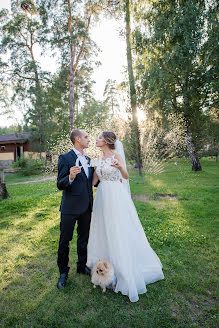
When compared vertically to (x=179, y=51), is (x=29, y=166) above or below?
below

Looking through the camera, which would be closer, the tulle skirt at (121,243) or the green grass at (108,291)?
the green grass at (108,291)

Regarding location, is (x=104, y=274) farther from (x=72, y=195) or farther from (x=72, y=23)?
(x=72, y=23)

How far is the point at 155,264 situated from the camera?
3.59 m

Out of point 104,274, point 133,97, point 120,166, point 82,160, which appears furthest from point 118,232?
point 133,97

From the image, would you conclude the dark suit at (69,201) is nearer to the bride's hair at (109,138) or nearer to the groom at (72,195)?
the groom at (72,195)

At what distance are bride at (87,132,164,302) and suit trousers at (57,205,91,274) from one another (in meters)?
0.10

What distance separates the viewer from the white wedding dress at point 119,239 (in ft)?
10.4

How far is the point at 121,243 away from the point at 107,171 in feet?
3.87

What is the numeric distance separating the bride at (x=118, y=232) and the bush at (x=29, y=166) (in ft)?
71.3

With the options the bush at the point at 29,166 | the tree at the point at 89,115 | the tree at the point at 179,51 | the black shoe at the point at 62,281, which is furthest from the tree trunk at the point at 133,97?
the black shoe at the point at 62,281

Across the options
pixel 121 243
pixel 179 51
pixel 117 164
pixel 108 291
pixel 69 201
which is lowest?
pixel 108 291

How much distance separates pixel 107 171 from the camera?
346 cm

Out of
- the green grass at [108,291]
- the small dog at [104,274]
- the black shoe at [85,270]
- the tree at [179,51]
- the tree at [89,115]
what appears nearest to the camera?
the green grass at [108,291]

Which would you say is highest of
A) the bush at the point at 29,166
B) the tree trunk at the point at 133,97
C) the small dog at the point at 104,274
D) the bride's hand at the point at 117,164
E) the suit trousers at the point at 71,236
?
the tree trunk at the point at 133,97
